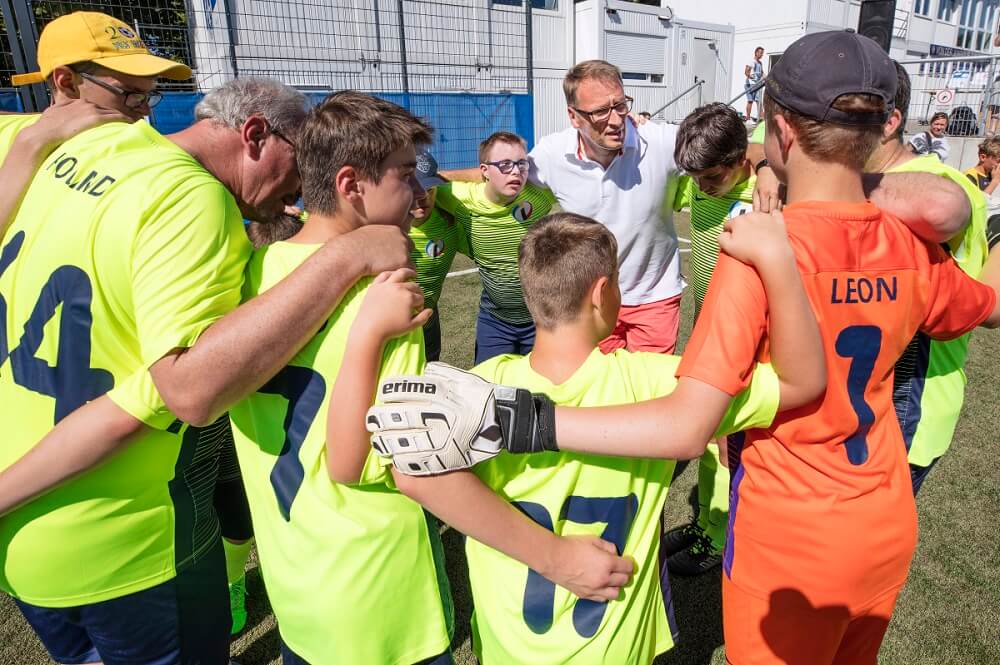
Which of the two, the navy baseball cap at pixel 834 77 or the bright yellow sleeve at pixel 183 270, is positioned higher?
the navy baseball cap at pixel 834 77

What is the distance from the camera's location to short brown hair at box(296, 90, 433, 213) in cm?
151

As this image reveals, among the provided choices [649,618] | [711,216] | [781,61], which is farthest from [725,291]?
[711,216]

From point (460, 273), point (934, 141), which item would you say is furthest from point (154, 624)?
point (934, 141)

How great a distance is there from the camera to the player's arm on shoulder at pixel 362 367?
1.36 metres

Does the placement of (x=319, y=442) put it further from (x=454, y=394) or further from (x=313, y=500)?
(x=454, y=394)

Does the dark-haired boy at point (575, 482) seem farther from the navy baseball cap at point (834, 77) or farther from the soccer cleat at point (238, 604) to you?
the soccer cleat at point (238, 604)

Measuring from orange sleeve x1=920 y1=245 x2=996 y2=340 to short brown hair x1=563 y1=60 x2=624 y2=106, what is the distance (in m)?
2.32

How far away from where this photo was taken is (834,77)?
1324 millimetres

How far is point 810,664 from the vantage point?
1610mm

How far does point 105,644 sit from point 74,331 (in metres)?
0.86

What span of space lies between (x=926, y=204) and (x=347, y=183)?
1.43m

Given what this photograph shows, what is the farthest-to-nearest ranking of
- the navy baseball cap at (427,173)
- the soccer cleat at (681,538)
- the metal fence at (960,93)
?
the metal fence at (960,93) → the navy baseball cap at (427,173) → the soccer cleat at (681,538)

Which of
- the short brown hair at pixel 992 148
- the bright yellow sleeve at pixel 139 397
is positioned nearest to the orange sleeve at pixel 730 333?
the bright yellow sleeve at pixel 139 397

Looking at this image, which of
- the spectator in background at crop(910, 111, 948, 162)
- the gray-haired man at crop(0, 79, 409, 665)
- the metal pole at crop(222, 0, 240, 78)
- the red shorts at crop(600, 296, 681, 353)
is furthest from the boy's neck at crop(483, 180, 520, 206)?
the metal pole at crop(222, 0, 240, 78)
